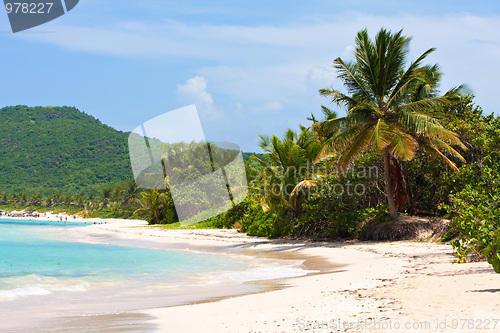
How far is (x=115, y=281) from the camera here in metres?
11.2

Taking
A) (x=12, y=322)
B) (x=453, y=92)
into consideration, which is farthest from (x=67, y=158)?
(x=12, y=322)

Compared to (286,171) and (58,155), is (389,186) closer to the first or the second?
(286,171)

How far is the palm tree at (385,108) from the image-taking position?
53.2 feet

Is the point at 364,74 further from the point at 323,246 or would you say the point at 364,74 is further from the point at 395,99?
the point at 323,246

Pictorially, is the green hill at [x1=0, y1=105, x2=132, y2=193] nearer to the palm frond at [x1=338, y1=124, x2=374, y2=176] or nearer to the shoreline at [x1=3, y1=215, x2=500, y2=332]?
the palm frond at [x1=338, y1=124, x2=374, y2=176]

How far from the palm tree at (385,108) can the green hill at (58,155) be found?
304 ft

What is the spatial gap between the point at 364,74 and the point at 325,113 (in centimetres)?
1112

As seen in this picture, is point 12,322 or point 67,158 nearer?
point 12,322

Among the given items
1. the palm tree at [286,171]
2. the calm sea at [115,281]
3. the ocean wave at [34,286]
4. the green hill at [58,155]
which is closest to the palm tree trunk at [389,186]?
the palm tree at [286,171]

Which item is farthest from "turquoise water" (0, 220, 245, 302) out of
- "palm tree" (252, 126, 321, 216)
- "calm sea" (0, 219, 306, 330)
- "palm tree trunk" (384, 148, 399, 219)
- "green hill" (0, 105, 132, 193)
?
"green hill" (0, 105, 132, 193)

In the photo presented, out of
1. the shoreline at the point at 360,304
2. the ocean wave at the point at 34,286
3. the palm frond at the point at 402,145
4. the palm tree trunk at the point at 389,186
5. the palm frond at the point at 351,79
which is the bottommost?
the ocean wave at the point at 34,286

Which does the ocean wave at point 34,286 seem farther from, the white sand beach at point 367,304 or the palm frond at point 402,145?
the palm frond at point 402,145

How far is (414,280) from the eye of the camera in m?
7.82

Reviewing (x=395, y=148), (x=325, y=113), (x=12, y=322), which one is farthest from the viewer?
(x=325, y=113)
